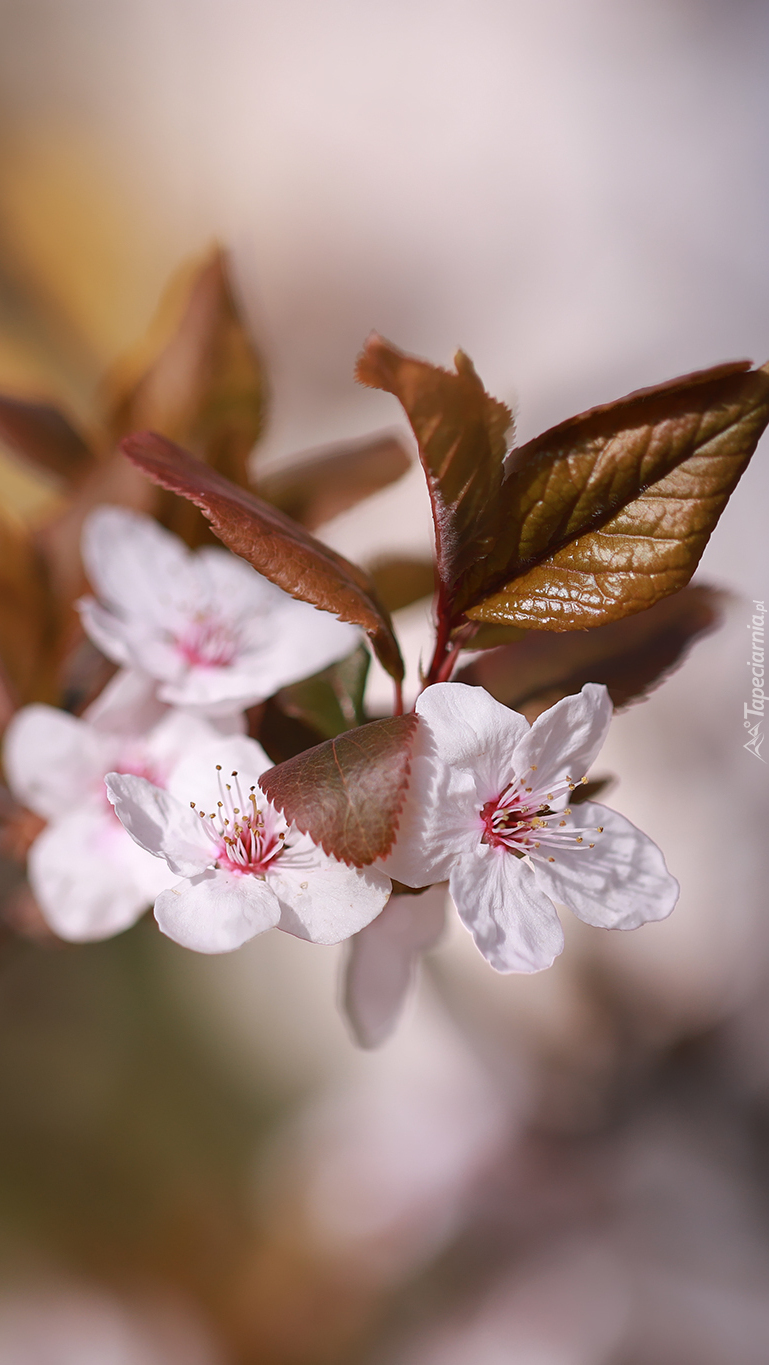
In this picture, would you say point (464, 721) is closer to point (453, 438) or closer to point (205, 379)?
point (453, 438)

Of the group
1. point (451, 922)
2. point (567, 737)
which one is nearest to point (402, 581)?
point (567, 737)

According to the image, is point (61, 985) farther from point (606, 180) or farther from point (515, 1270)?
point (606, 180)

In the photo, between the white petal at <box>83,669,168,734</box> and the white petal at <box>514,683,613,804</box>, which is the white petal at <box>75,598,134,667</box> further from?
the white petal at <box>514,683,613,804</box>

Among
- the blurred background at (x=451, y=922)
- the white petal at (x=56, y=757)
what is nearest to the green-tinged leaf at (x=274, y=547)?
the white petal at (x=56, y=757)

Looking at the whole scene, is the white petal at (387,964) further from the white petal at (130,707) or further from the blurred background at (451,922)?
the blurred background at (451,922)

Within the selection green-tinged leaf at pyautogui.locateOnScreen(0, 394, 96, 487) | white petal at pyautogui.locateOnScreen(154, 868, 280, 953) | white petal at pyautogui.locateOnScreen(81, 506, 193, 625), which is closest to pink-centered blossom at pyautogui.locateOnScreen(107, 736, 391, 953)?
white petal at pyautogui.locateOnScreen(154, 868, 280, 953)

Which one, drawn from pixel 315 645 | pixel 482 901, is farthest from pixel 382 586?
pixel 482 901
